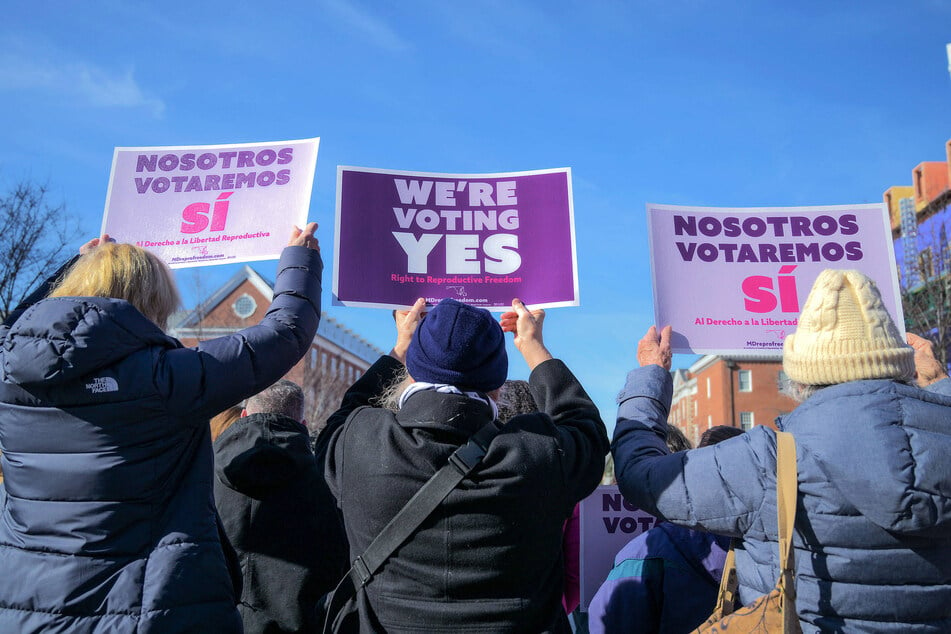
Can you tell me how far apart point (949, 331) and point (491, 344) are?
2383 cm

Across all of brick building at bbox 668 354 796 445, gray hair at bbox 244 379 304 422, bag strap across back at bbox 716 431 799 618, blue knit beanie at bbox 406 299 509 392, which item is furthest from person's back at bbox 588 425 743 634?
Answer: brick building at bbox 668 354 796 445

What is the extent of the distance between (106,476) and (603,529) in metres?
2.46

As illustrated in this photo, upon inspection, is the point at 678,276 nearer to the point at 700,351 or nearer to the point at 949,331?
the point at 700,351

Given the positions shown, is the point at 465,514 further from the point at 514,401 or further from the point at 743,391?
the point at 743,391

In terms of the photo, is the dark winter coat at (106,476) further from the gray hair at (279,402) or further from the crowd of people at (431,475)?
the gray hair at (279,402)

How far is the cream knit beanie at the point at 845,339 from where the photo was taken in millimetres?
2387

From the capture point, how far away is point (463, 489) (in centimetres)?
236

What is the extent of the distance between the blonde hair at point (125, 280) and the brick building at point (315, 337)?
22717mm

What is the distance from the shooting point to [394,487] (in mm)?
2400

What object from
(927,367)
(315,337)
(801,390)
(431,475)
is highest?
(315,337)

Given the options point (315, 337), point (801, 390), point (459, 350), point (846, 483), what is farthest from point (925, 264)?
point (459, 350)

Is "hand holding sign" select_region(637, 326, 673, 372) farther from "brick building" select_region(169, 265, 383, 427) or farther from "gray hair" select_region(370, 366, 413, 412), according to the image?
"brick building" select_region(169, 265, 383, 427)

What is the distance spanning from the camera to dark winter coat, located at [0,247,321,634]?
2250 mm

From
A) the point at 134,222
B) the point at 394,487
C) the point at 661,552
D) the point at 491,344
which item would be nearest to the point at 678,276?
the point at 661,552
